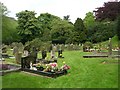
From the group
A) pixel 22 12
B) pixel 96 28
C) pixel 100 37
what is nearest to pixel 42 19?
pixel 22 12

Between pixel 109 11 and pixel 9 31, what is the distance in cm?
2794

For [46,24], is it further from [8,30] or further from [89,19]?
[89,19]

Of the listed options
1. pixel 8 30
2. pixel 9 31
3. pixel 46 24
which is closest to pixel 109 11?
pixel 46 24

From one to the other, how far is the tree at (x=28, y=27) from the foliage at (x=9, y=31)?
9.97 ft

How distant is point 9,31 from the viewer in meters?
62.6

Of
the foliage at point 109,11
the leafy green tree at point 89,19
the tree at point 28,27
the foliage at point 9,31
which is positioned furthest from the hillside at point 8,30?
the foliage at point 109,11

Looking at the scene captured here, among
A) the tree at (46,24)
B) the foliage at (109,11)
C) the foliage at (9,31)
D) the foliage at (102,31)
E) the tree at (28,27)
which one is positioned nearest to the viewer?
the foliage at (102,31)

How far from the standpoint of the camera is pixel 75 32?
147ft

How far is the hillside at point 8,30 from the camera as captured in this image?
181 ft

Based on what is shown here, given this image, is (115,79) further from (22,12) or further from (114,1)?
(22,12)

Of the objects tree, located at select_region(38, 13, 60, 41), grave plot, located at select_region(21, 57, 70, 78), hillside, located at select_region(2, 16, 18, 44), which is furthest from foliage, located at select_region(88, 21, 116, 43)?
grave plot, located at select_region(21, 57, 70, 78)

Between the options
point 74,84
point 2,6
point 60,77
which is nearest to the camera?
point 74,84

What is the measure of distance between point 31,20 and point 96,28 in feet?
49.4

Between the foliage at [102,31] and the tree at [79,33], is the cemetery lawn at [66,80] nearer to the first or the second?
the tree at [79,33]
